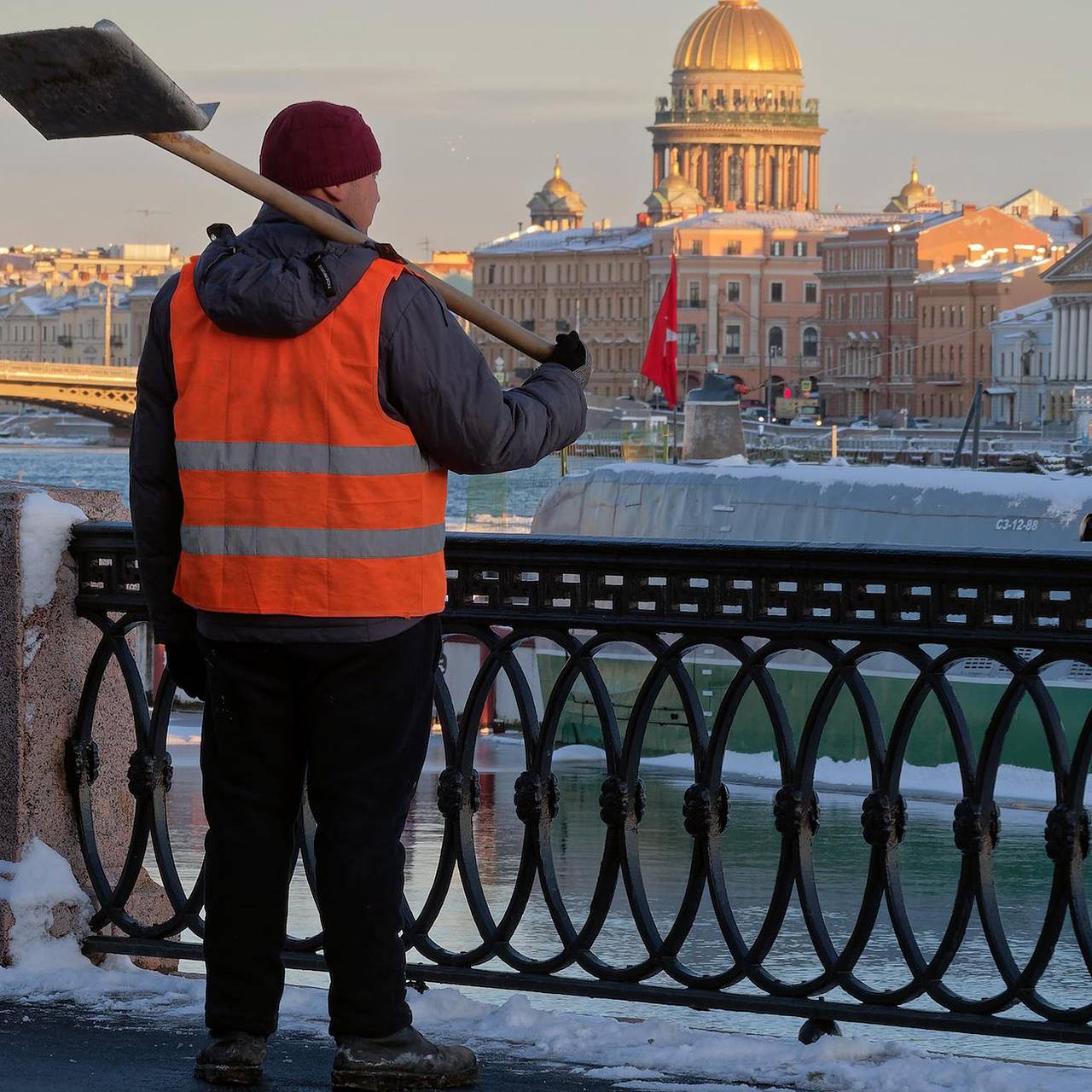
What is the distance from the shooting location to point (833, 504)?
30609 millimetres

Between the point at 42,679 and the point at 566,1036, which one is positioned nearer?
the point at 566,1036

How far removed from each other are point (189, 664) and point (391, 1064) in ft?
1.96

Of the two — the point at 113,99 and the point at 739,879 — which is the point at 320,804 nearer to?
the point at 113,99

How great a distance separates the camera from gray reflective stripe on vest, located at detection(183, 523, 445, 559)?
296 cm

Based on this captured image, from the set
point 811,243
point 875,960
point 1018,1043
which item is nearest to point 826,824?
point 875,960

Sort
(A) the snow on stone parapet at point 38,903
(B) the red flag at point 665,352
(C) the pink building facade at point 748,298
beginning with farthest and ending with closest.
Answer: (C) the pink building facade at point 748,298, (B) the red flag at point 665,352, (A) the snow on stone parapet at point 38,903

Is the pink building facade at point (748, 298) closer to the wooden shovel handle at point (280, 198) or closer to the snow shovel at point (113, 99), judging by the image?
the wooden shovel handle at point (280, 198)

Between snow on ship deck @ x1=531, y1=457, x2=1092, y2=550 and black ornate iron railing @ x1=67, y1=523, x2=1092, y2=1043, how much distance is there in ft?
80.0

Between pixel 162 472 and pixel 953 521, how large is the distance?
2715cm

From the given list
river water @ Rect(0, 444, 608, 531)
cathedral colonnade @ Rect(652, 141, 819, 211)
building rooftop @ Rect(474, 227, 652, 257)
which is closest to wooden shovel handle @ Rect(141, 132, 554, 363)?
river water @ Rect(0, 444, 608, 531)

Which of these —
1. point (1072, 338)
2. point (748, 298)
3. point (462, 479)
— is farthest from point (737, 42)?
point (462, 479)

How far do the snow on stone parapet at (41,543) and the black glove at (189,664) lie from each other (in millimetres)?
665

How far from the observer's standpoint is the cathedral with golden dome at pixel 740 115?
146 meters

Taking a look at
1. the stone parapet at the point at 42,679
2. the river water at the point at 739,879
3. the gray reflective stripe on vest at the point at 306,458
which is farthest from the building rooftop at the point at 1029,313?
the gray reflective stripe on vest at the point at 306,458
